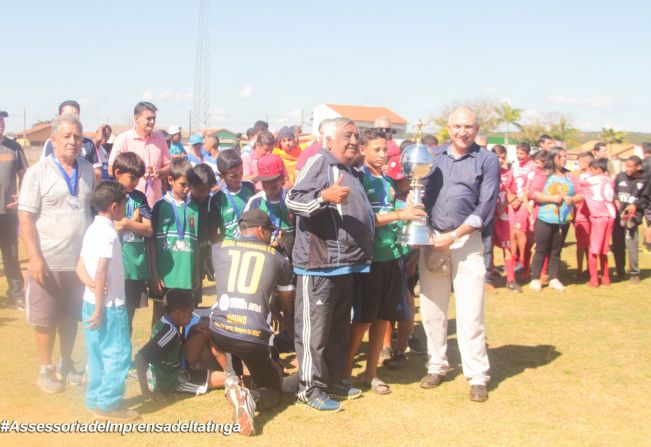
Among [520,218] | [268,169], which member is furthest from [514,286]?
[268,169]

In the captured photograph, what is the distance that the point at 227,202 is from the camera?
20.2 ft

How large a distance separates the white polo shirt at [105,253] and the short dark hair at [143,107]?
2694 millimetres

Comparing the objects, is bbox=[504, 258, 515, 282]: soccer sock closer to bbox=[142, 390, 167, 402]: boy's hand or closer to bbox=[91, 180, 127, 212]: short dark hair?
bbox=[142, 390, 167, 402]: boy's hand

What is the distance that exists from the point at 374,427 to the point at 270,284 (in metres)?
1.37

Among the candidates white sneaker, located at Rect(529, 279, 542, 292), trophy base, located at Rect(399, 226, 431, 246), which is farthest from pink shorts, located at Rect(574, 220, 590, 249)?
trophy base, located at Rect(399, 226, 431, 246)

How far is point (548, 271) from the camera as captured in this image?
10703 millimetres

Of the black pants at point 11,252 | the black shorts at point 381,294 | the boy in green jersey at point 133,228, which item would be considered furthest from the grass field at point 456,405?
the black pants at point 11,252

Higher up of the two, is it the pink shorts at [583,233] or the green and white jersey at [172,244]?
the green and white jersey at [172,244]

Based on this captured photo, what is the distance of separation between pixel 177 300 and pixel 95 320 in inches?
39.4

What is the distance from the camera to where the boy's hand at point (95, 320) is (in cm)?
469

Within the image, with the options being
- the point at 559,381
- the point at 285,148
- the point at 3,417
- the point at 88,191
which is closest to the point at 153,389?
the point at 3,417

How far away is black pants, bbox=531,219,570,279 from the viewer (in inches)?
402

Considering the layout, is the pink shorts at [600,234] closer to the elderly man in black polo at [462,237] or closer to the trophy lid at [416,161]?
the elderly man in black polo at [462,237]

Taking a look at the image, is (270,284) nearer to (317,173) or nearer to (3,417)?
(317,173)
